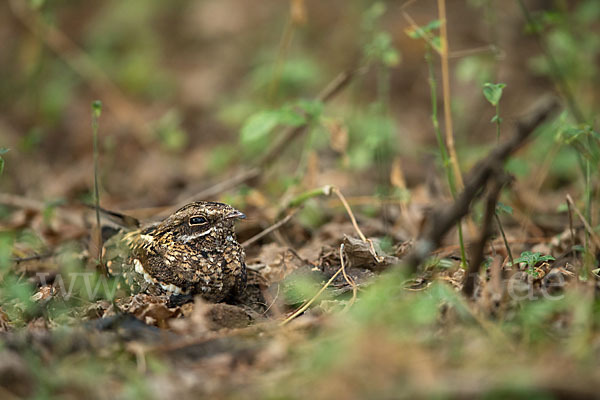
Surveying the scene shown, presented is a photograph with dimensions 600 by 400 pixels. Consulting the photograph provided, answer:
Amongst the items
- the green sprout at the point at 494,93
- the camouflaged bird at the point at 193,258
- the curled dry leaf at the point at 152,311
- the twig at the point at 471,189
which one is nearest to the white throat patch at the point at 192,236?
the camouflaged bird at the point at 193,258

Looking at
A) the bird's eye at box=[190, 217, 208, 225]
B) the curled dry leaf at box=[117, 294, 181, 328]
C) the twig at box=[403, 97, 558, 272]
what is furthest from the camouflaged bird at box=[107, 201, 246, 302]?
the twig at box=[403, 97, 558, 272]

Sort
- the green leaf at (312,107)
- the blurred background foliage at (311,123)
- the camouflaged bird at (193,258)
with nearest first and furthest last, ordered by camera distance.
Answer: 1. the blurred background foliage at (311,123)
2. the camouflaged bird at (193,258)
3. the green leaf at (312,107)

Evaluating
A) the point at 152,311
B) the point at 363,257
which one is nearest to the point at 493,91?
the point at 363,257

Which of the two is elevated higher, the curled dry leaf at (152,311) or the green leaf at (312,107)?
the green leaf at (312,107)

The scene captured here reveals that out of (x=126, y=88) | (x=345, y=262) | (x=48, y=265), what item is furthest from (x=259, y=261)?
(x=126, y=88)

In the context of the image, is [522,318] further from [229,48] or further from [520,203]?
[229,48]

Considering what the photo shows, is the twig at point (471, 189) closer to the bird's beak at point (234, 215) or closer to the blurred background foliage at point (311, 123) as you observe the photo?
the blurred background foliage at point (311, 123)

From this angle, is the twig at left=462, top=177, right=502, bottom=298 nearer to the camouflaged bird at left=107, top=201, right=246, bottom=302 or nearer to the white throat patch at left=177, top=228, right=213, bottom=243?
the camouflaged bird at left=107, top=201, right=246, bottom=302
